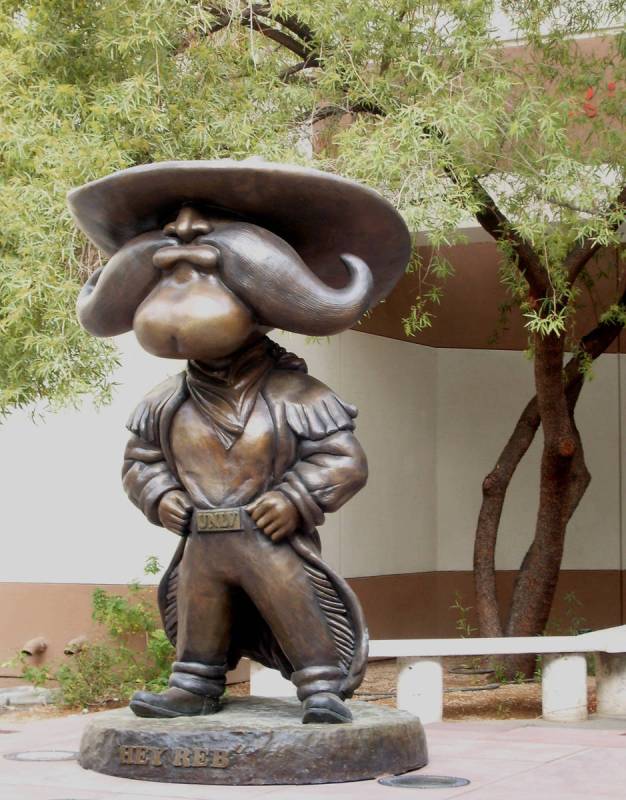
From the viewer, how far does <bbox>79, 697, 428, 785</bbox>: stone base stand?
385 cm

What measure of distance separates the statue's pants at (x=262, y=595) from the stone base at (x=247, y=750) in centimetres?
20

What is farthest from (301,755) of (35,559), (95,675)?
(35,559)

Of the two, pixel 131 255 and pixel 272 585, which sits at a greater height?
pixel 131 255

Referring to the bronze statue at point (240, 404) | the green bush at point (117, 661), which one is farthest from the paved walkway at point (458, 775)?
the green bush at point (117, 661)

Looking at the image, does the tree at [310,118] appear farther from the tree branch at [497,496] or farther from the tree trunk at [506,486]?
the tree branch at [497,496]

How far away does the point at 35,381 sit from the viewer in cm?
705

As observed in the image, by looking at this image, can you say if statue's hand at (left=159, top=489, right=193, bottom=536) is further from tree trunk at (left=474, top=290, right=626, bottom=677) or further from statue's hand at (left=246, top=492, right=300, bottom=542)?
tree trunk at (left=474, top=290, right=626, bottom=677)

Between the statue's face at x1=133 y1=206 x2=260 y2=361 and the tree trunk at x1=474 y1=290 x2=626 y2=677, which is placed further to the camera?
the tree trunk at x1=474 y1=290 x2=626 y2=677

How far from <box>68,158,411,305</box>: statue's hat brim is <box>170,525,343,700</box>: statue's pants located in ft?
3.39

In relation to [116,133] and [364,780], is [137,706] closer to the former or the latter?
[364,780]

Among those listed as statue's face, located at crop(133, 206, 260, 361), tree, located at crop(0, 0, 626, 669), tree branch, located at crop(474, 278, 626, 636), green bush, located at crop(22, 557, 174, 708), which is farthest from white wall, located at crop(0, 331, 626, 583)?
statue's face, located at crop(133, 206, 260, 361)

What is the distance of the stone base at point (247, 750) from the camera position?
12.6 ft

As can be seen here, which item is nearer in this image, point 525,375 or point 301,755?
point 301,755

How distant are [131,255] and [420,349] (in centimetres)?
767
